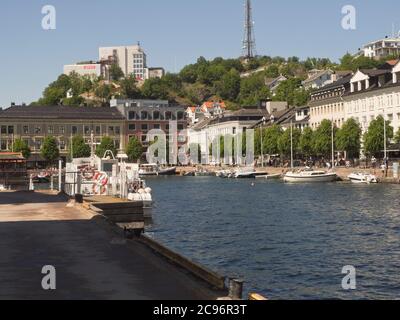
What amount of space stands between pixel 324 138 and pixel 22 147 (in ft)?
250

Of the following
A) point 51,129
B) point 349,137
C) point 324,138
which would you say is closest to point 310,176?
point 349,137

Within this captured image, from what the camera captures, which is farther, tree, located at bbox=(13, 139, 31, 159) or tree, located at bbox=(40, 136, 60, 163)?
tree, located at bbox=(40, 136, 60, 163)

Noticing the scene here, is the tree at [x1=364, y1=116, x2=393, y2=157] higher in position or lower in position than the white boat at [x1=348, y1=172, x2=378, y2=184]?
higher

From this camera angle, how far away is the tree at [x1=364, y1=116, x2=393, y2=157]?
116 meters

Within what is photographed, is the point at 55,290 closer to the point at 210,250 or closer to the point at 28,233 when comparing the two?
the point at 28,233

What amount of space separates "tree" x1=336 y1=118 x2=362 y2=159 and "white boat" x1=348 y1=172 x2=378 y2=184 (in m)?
19.0

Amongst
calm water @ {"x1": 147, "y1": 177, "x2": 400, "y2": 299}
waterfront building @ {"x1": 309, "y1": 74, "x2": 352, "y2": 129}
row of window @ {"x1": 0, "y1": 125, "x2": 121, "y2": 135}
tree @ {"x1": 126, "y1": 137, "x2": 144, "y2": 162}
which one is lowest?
calm water @ {"x1": 147, "y1": 177, "x2": 400, "y2": 299}

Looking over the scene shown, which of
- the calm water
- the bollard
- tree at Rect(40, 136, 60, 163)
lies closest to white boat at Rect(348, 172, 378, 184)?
the calm water

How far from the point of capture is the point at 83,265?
21.4 meters

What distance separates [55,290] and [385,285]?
1520cm

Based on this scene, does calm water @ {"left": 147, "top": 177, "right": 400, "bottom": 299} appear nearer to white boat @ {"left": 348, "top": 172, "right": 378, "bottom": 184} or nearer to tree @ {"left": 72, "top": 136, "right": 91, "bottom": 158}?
white boat @ {"left": 348, "top": 172, "right": 378, "bottom": 184}

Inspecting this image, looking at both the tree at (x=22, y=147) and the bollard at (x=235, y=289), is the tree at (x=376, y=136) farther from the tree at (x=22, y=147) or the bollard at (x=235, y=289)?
the bollard at (x=235, y=289)

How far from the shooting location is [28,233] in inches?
1144
